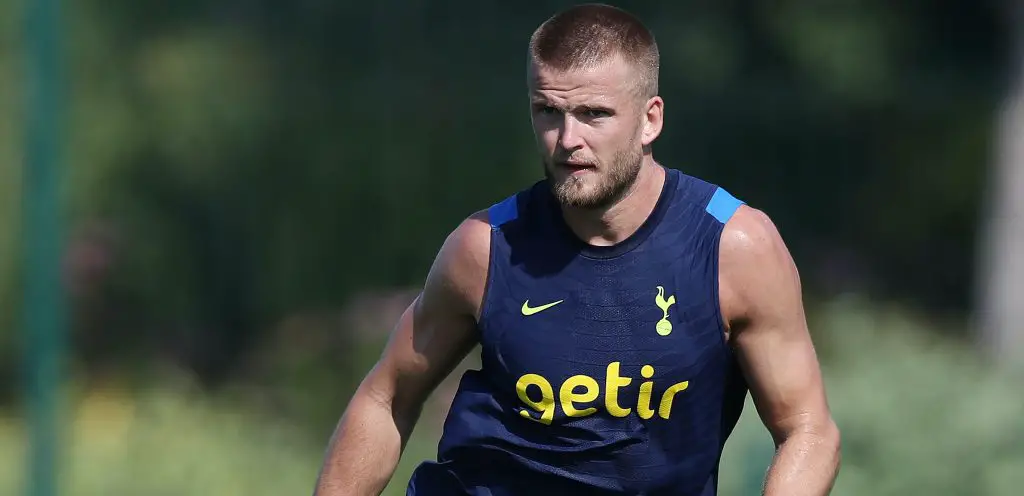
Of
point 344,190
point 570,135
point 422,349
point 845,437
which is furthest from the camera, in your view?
point 344,190

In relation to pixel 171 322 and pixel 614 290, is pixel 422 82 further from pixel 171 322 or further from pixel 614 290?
pixel 614 290

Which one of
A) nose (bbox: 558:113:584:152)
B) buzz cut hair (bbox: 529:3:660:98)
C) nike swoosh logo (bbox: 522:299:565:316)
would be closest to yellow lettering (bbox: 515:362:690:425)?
nike swoosh logo (bbox: 522:299:565:316)

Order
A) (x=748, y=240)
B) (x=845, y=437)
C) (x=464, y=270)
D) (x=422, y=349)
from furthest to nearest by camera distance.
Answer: (x=845, y=437)
(x=422, y=349)
(x=464, y=270)
(x=748, y=240)

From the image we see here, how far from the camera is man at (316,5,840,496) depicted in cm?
348

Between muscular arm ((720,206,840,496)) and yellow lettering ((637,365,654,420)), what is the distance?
21cm

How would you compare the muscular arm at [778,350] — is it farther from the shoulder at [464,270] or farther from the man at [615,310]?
the shoulder at [464,270]

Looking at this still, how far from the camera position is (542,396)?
3.60 metres

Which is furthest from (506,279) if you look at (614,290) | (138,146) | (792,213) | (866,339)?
(792,213)

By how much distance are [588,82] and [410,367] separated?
2.71ft

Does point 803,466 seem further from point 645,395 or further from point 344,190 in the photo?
point 344,190

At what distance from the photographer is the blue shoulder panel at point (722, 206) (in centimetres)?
358

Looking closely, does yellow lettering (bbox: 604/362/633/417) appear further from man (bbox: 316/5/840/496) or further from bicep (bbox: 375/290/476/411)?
bicep (bbox: 375/290/476/411)

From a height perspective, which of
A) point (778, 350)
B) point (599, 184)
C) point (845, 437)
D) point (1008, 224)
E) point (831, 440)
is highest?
point (599, 184)

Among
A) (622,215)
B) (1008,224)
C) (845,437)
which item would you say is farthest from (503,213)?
(1008,224)
